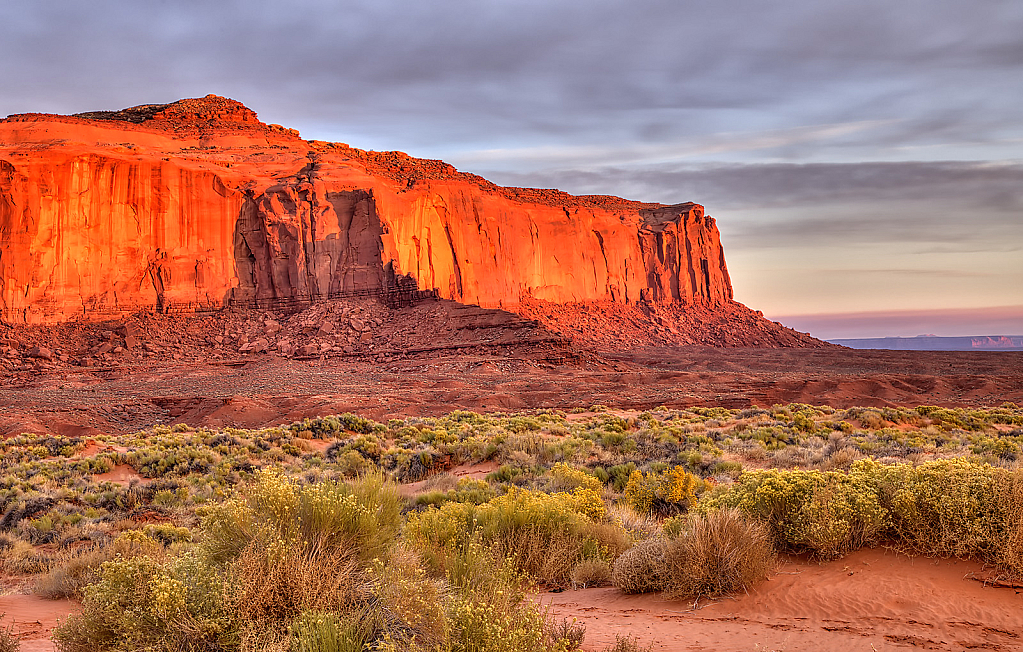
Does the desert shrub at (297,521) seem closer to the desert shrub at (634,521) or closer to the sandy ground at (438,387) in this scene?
the desert shrub at (634,521)

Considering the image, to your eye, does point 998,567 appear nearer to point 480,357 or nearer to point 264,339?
point 480,357

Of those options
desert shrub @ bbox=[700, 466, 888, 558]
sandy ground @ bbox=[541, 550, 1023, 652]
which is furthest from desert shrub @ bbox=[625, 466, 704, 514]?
sandy ground @ bbox=[541, 550, 1023, 652]

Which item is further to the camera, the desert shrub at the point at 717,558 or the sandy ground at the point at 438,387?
the sandy ground at the point at 438,387

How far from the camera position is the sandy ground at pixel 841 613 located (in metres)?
4.38

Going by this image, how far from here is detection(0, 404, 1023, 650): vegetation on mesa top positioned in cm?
397

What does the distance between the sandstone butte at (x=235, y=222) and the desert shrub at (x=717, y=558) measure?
5442 centimetres

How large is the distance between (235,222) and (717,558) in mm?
58666

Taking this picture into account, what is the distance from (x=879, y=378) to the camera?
36.9 meters

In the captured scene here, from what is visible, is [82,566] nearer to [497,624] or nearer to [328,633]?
[328,633]

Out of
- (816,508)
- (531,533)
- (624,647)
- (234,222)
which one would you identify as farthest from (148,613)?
(234,222)

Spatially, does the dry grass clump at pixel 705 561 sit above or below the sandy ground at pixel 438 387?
above

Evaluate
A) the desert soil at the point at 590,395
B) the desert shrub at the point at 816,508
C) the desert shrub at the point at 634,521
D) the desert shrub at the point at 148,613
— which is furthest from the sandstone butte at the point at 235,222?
the desert shrub at the point at 148,613

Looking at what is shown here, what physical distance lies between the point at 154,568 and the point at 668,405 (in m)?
24.4

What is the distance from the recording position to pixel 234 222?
57.5 meters
